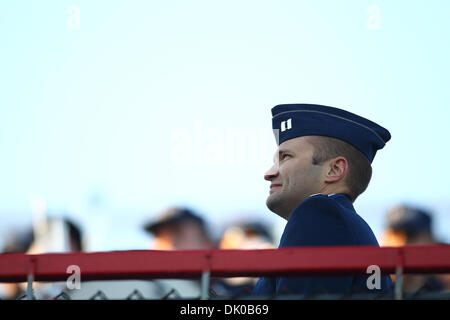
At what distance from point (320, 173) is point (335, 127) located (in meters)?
0.33

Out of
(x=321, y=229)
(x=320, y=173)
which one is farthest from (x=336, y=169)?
(x=321, y=229)

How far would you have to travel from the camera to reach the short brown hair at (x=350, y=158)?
211 inches

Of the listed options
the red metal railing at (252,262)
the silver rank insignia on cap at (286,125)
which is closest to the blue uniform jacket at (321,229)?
the red metal railing at (252,262)

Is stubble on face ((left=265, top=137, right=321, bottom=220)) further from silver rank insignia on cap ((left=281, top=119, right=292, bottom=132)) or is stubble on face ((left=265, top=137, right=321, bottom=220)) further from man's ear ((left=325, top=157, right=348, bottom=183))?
silver rank insignia on cap ((left=281, top=119, right=292, bottom=132))

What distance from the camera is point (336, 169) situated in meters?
5.34

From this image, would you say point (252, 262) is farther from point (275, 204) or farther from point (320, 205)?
point (275, 204)

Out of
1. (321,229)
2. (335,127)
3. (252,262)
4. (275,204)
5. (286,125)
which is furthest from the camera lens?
(286,125)

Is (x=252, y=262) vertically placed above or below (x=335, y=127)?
below

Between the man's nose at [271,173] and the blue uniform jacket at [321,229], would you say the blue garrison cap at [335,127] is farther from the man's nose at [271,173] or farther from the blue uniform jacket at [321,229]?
the blue uniform jacket at [321,229]

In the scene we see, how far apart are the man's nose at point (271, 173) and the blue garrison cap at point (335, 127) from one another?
0.80ft

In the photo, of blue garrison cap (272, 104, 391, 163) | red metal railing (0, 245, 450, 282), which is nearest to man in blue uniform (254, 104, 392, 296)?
blue garrison cap (272, 104, 391, 163)

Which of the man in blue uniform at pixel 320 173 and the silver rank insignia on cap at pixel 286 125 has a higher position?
Answer: the silver rank insignia on cap at pixel 286 125

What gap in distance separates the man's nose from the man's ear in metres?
0.30
